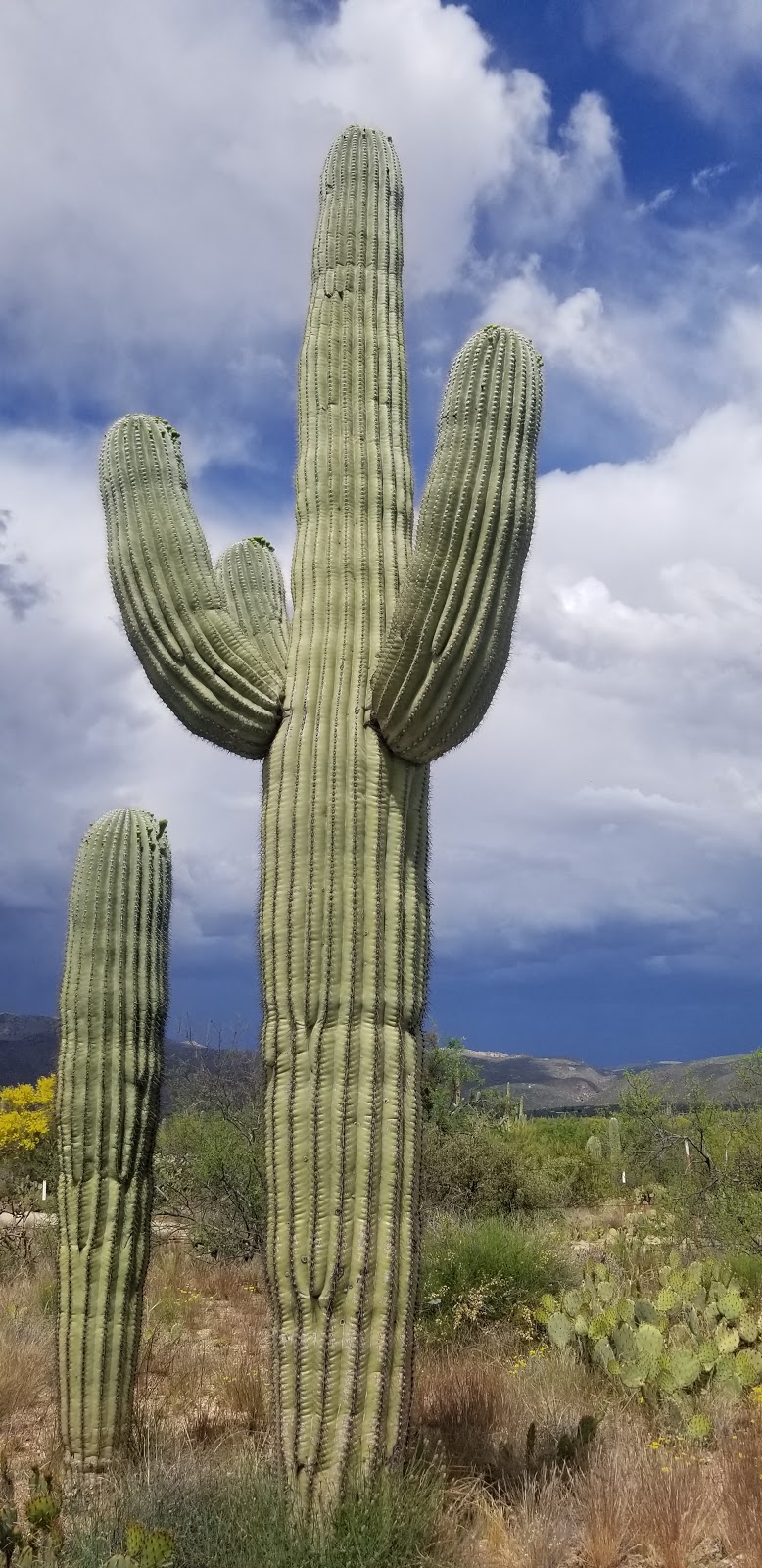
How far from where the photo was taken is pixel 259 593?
219 inches

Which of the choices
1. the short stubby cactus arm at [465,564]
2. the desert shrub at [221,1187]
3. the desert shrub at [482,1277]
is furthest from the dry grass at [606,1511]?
the desert shrub at [221,1187]

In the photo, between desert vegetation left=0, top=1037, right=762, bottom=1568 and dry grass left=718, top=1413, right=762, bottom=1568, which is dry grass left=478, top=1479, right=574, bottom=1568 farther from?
dry grass left=718, top=1413, right=762, bottom=1568

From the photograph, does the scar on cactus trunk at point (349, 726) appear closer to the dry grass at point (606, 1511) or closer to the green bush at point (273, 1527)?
the green bush at point (273, 1527)

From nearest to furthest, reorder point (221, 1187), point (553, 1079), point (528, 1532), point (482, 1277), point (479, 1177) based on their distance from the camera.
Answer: point (528, 1532) < point (482, 1277) < point (221, 1187) < point (479, 1177) < point (553, 1079)

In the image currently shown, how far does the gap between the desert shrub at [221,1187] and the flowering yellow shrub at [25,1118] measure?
2186mm

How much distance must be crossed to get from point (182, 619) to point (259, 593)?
0.87m

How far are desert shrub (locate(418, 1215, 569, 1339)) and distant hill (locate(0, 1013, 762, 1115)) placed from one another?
24.6 feet

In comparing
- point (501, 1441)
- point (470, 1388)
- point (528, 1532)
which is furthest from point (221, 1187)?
point (528, 1532)

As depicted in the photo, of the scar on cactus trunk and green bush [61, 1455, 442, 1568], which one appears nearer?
green bush [61, 1455, 442, 1568]

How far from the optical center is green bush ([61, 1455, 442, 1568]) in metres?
3.66

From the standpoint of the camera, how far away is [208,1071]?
17.8 metres

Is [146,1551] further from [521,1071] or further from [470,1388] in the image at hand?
[521,1071]

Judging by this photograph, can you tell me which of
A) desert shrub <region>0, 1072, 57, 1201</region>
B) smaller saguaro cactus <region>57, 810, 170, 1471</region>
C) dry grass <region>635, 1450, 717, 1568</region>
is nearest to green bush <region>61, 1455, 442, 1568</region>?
dry grass <region>635, 1450, 717, 1568</region>

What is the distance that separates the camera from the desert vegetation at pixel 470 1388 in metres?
4.05
